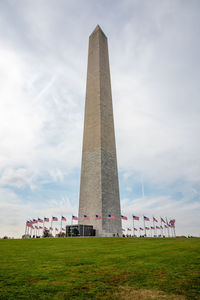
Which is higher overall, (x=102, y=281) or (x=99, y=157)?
(x=99, y=157)

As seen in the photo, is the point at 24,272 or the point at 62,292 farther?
the point at 24,272

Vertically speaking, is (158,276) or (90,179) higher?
(90,179)

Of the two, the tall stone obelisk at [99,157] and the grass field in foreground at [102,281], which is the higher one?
the tall stone obelisk at [99,157]

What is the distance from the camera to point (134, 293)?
6.28 meters

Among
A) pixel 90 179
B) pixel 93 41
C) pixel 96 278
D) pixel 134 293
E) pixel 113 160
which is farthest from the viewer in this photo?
pixel 93 41

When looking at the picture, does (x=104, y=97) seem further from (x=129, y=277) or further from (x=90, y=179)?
(x=129, y=277)

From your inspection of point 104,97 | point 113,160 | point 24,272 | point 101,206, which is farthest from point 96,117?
point 24,272

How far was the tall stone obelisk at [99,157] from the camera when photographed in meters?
42.1

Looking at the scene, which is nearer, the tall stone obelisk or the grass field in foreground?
the grass field in foreground

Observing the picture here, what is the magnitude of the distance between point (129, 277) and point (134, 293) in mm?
1701

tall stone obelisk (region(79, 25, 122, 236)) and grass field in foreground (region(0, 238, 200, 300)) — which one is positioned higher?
tall stone obelisk (region(79, 25, 122, 236))

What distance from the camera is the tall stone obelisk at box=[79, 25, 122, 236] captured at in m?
42.1

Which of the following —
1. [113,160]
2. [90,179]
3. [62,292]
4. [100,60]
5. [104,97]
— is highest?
[100,60]

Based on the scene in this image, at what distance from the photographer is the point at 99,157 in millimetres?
45250
